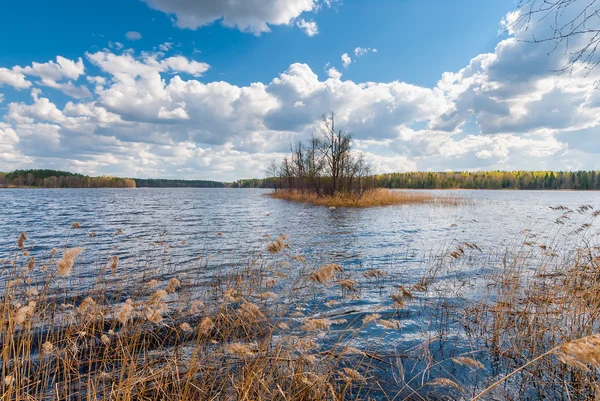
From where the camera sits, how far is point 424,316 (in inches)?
247

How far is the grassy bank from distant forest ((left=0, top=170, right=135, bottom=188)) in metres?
159

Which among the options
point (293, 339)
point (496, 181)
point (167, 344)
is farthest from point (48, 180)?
point (496, 181)

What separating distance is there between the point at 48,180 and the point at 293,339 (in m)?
166

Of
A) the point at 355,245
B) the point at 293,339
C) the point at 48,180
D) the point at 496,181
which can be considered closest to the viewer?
the point at 293,339

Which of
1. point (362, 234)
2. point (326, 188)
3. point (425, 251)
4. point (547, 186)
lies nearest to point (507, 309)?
point (425, 251)

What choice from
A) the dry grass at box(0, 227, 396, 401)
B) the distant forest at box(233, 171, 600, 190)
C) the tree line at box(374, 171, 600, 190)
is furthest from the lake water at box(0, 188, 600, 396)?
the tree line at box(374, 171, 600, 190)

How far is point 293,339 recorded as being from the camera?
14.9 feet

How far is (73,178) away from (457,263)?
165 m

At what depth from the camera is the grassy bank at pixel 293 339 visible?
344cm

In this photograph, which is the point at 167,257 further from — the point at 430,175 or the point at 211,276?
the point at 430,175

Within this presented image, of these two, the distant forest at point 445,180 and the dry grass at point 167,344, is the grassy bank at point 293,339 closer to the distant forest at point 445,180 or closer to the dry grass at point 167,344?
the dry grass at point 167,344

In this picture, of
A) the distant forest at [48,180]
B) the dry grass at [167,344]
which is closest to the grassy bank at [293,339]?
the dry grass at [167,344]

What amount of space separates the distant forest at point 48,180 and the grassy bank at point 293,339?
15879 centimetres

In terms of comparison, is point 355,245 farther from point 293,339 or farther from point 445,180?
point 445,180
